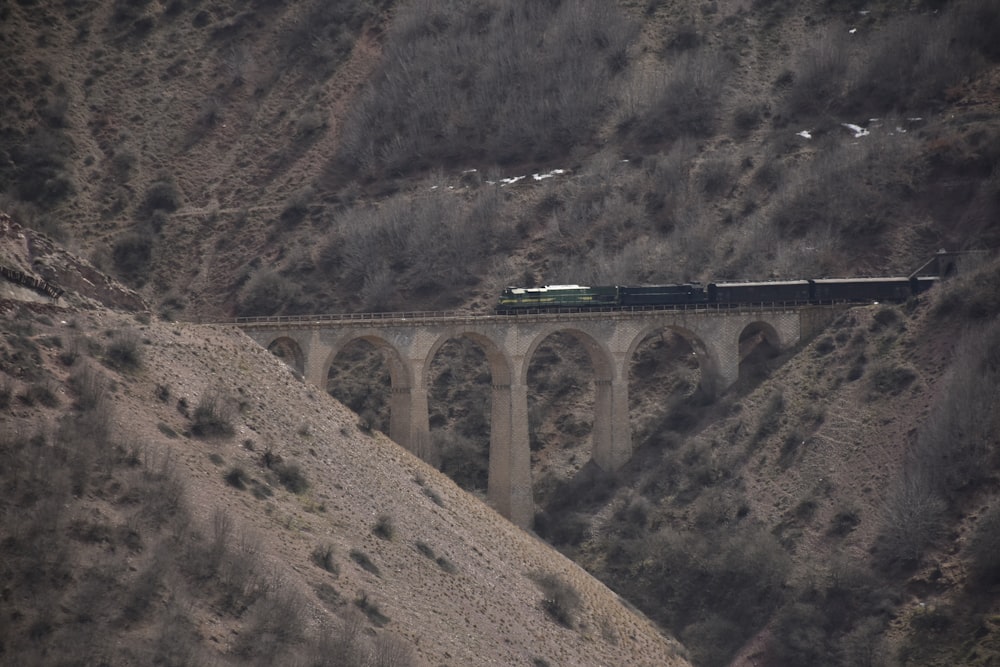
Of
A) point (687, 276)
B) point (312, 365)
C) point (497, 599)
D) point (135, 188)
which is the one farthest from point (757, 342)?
point (135, 188)

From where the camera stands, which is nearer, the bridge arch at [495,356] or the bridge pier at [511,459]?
the bridge pier at [511,459]

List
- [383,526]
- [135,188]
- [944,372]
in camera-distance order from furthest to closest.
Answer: [135,188] → [944,372] → [383,526]

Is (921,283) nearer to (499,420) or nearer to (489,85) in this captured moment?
(499,420)

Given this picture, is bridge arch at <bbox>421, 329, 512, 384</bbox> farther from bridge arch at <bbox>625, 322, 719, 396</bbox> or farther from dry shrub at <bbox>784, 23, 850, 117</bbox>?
dry shrub at <bbox>784, 23, 850, 117</bbox>

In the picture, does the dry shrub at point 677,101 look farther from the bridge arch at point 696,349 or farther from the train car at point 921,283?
the bridge arch at point 696,349

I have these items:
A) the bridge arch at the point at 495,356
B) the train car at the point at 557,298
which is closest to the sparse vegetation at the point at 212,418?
the bridge arch at the point at 495,356

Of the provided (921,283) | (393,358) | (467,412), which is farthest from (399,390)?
(921,283)

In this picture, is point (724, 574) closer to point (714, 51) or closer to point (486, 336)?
point (486, 336)
